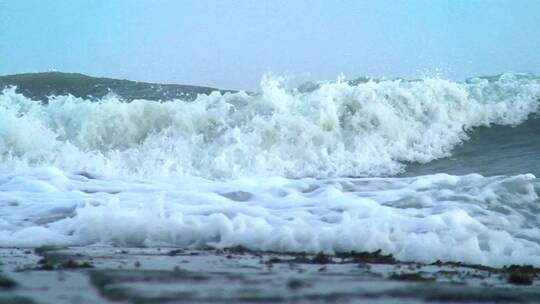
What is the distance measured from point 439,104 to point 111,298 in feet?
35.3

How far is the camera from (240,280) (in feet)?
9.98

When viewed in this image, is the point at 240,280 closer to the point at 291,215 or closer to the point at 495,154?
the point at 291,215

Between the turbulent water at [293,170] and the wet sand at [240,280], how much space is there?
739mm

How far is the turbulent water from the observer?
16.5 ft

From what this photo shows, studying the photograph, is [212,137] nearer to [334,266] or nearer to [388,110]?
[388,110]

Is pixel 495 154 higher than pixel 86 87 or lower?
lower

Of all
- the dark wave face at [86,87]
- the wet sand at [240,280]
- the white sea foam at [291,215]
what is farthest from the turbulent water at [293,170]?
the dark wave face at [86,87]

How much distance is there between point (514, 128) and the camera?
12289 millimetres

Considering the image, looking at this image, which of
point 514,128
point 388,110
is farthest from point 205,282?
point 514,128

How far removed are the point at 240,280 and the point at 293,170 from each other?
22.9ft

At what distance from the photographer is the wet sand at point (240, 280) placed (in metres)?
2.66

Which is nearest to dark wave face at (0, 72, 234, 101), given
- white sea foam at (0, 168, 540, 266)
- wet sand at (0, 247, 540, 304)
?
white sea foam at (0, 168, 540, 266)

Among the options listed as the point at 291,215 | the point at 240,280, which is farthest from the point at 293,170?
the point at 240,280

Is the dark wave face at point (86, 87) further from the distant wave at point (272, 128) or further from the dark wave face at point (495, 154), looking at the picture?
the dark wave face at point (495, 154)
